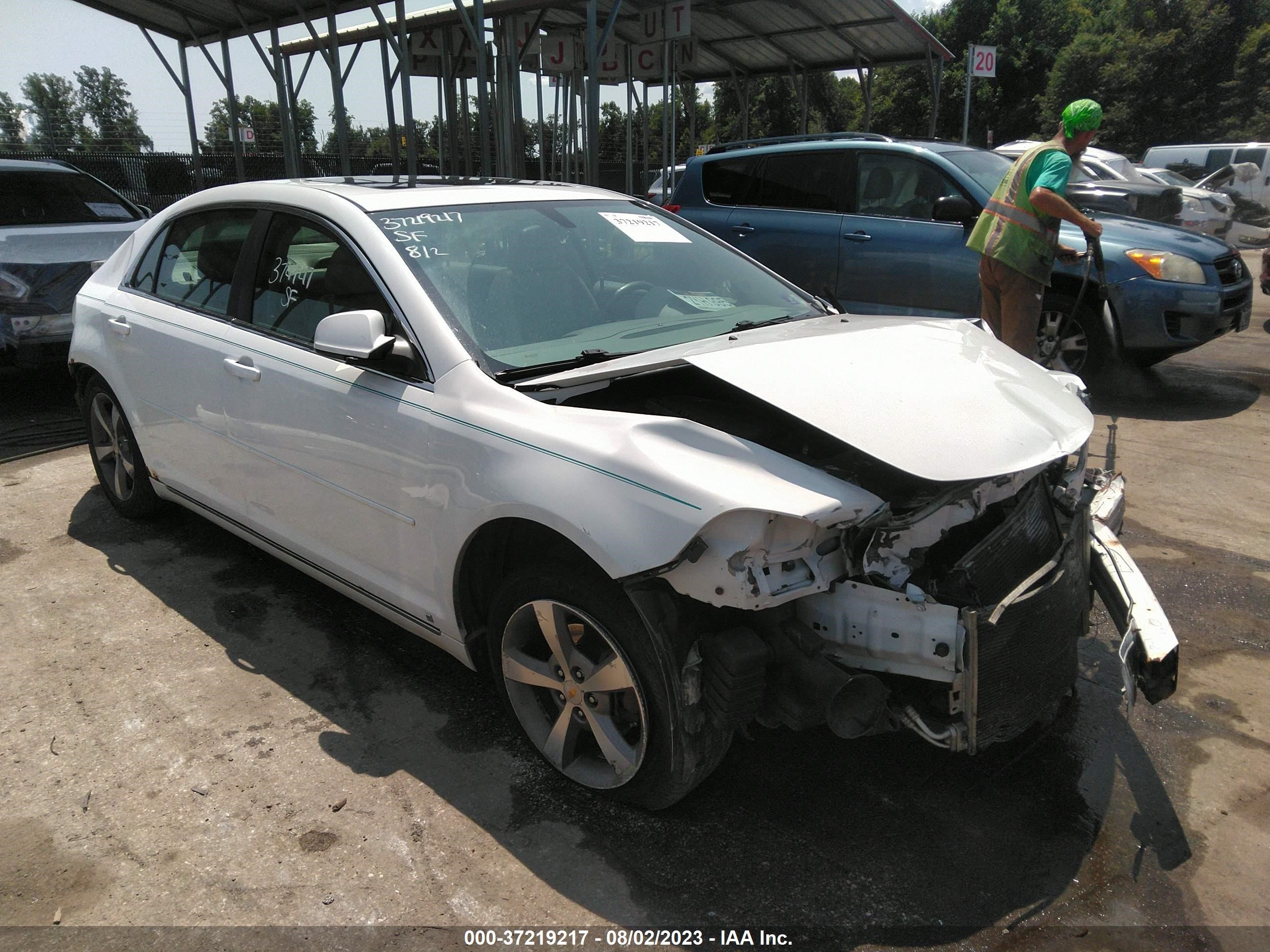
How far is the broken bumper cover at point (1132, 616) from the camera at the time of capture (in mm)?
2311

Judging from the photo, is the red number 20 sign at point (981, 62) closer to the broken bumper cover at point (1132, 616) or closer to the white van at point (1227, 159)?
the white van at point (1227, 159)

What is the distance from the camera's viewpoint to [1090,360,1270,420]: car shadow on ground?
6688mm

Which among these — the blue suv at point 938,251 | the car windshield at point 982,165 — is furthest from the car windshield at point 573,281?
the car windshield at point 982,165

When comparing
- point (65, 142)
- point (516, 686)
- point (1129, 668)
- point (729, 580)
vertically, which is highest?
point (65, 142)

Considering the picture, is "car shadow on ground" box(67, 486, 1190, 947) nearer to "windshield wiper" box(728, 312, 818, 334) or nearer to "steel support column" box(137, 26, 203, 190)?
"windshield wiper" box(728, 312, 818, 334)

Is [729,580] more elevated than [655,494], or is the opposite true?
[655,494]

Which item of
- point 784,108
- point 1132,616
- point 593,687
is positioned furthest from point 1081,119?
point 784,108

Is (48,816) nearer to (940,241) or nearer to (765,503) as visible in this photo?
(765,503)

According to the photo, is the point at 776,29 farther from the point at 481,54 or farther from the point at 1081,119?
the point at 1081,119

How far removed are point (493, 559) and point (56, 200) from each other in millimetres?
7797

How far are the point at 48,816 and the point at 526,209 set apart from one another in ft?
8.21

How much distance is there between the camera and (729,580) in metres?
2.11

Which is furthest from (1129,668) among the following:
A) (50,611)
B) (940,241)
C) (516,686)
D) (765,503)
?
(940,241)

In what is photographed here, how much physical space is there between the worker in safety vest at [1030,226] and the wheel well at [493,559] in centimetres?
400
